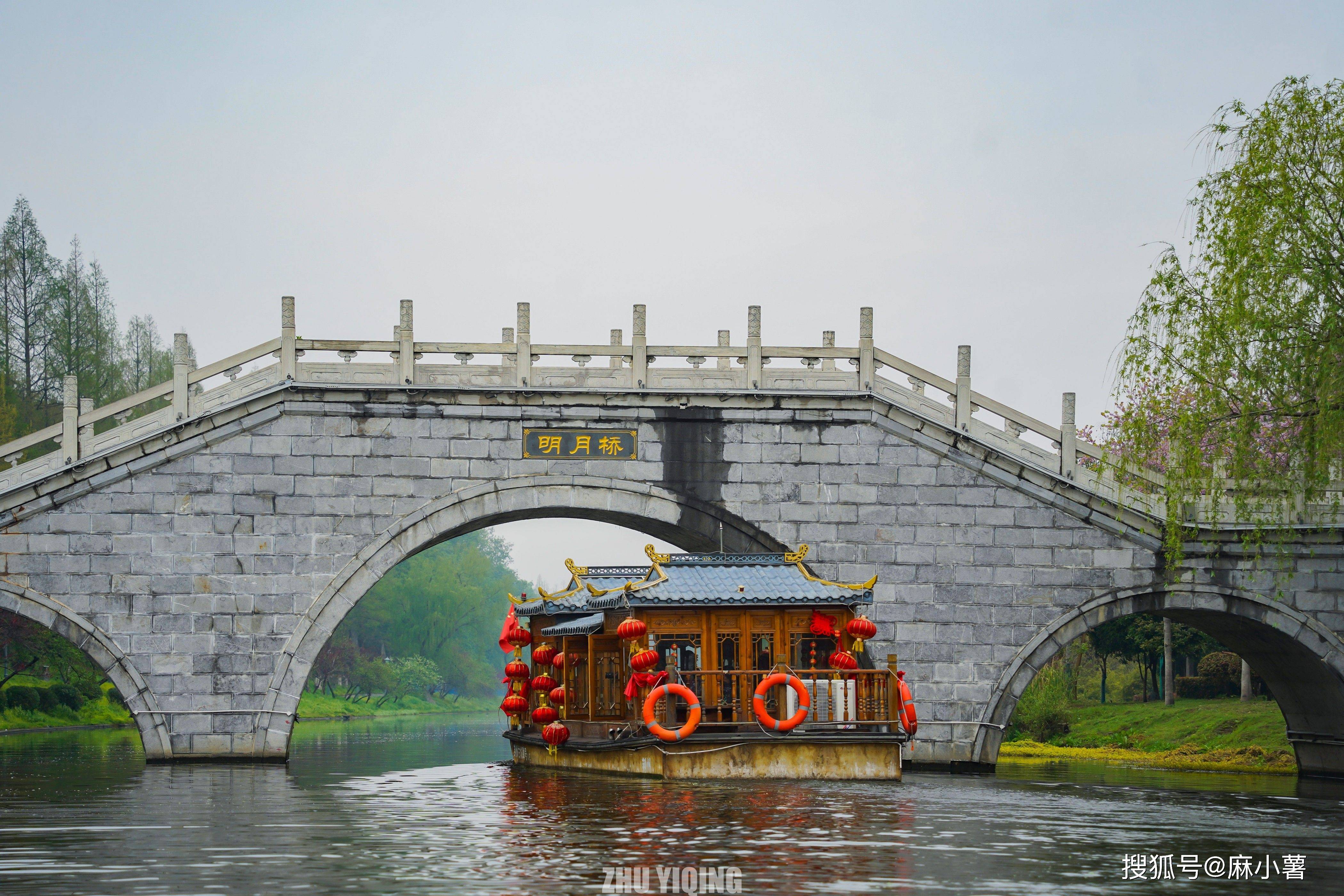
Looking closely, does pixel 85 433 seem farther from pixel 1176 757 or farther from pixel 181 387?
pixel 1176 757

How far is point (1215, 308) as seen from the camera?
17.4 metres

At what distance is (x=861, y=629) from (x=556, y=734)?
4.54 metres

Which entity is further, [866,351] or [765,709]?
[866,351]

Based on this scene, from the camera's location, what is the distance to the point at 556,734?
19.2 m

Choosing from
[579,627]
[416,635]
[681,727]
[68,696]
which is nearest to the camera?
[681,727]

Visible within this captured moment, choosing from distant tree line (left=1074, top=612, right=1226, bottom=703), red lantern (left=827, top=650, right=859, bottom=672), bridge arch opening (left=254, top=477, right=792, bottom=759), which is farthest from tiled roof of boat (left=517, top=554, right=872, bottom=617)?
distant tree line (left=1074, top=612, right=1226, bottom=703)

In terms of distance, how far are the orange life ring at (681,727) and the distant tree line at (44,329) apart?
88.0 feet

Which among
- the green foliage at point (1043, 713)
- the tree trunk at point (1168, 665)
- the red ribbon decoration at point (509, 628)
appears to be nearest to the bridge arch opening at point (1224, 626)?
the red ribbon decoration at point (509, 628)

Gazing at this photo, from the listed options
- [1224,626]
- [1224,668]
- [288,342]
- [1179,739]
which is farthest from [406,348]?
[1224,668]

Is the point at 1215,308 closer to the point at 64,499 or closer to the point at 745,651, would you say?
the point at 745,651

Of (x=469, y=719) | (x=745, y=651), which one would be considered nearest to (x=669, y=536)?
(x=745, y=651)

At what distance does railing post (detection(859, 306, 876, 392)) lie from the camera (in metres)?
20.6

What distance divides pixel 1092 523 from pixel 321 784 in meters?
10.8

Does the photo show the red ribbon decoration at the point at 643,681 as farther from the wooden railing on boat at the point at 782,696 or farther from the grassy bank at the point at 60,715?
the grassy bank at the point at 60,715
